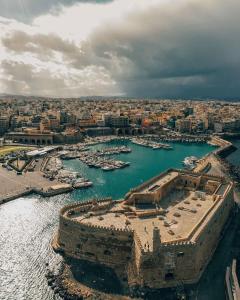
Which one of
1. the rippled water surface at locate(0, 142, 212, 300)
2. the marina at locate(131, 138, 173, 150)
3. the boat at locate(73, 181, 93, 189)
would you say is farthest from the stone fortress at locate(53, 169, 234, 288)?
the marina at locate(131, 138, 173, 150)

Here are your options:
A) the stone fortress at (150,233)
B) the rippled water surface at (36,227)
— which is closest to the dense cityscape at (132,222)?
the stone fortress at (150,233)

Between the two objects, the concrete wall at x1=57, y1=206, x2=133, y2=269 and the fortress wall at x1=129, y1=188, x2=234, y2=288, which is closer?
the fortress wall at x1=129, y1=188, x2=234, y2=288

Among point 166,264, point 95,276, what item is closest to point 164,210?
point 166,264

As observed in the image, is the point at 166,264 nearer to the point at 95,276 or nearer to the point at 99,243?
the point at 95,276

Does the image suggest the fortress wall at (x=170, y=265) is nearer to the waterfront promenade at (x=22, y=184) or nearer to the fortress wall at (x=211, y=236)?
the fortress wall at (x=211, y=236)

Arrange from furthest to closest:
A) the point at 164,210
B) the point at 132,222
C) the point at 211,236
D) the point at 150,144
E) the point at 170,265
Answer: the point at 150,144 → the point at 164,210 → the point at 132,222 → the point at 211,236 → the point at 170,265

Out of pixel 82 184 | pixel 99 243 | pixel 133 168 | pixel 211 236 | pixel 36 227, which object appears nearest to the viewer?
pixel 99 243

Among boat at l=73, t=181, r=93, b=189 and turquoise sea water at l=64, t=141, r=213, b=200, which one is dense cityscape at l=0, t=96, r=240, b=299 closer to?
boat at l=73, t=181, r=93, b=189

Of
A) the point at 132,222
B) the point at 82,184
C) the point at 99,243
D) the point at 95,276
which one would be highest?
the point at 132,222
